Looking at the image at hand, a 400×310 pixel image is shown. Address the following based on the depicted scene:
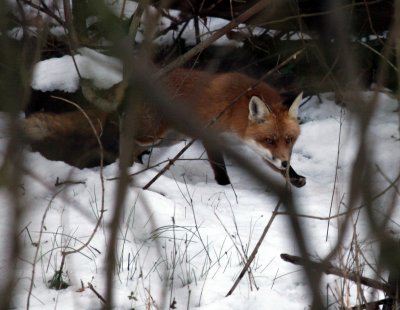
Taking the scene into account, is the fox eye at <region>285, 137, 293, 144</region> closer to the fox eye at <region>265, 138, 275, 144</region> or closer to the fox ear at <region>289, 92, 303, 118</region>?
the fox eye at <region>265, 138, 275, 144</region>

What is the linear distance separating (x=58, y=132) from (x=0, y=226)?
1.50 metres

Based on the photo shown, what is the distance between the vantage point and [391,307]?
2824mm

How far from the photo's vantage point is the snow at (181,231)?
3457 millimetres

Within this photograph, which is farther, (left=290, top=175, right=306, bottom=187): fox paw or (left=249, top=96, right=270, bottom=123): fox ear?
(left=249, top=96, right=270, bottom=123): fox ear

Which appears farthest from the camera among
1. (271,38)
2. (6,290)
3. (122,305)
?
(271,38)

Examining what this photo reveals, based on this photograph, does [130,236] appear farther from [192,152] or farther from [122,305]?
[192,152]

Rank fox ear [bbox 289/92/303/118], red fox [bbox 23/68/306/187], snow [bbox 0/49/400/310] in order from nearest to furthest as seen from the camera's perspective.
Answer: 1. snow [bbox 0/49/400/310]
2. red fox [bbox 23/68/306/187]
3. fox ear [bbox 289/92/303/118]

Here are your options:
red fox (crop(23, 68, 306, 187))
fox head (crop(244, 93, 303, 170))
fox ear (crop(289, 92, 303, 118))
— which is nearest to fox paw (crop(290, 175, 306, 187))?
red fox (crop(23, 68, 306, 187))

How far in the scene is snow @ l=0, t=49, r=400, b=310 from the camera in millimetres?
3457

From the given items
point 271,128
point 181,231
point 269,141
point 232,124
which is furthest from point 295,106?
point 181,231

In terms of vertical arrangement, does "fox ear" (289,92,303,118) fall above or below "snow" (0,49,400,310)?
above

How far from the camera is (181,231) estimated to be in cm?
439

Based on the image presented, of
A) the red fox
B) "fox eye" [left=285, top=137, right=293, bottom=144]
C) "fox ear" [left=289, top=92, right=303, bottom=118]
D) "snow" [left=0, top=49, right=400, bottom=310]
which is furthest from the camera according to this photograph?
"fox eye" [left=285, top=137, right=293, bottom=144]

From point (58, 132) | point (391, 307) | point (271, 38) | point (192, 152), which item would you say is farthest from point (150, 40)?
point (271, 38)
